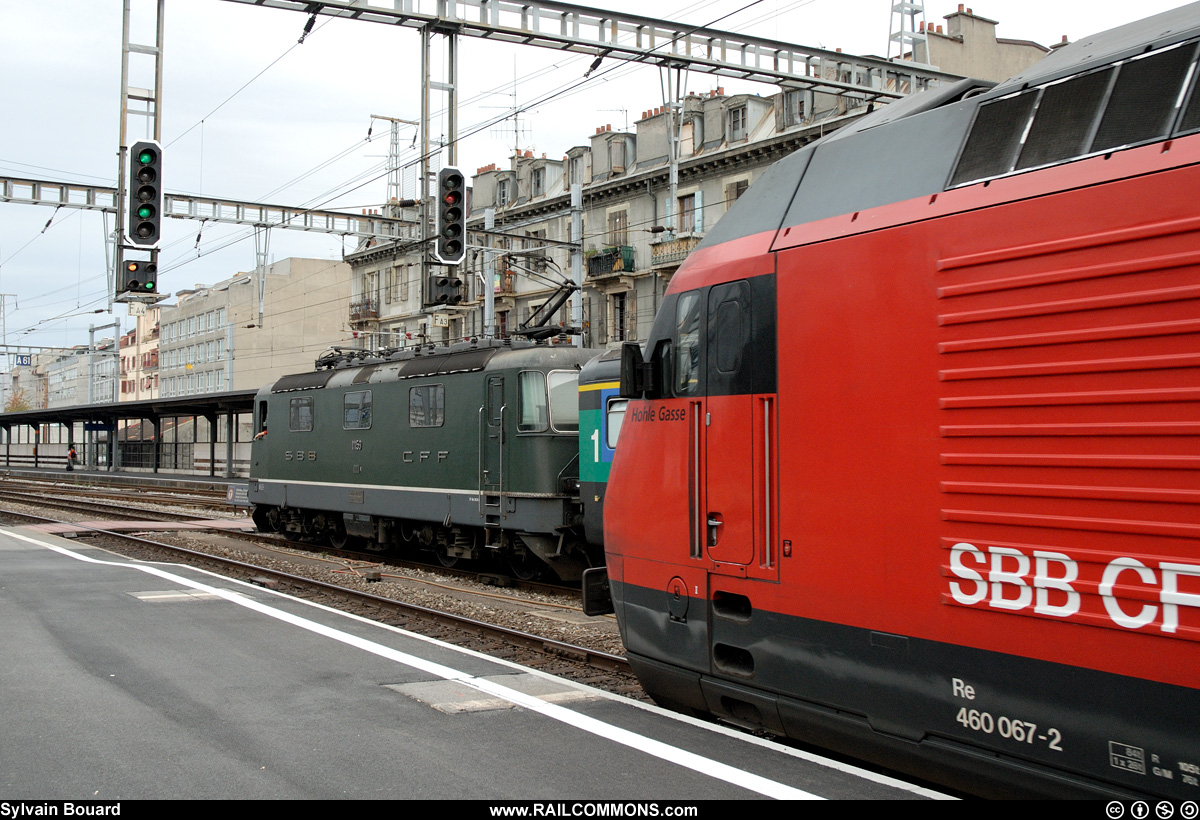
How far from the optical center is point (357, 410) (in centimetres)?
1848

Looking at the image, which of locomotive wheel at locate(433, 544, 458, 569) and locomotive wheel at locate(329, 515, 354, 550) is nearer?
locomotive wheel at locate(433, 544, 458, 569)

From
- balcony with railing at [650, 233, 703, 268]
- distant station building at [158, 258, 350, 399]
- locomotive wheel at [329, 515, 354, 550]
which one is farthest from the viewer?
distant station building at [158, 258, 350, 399]

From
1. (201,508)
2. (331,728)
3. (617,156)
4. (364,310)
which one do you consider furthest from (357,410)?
(364,310)

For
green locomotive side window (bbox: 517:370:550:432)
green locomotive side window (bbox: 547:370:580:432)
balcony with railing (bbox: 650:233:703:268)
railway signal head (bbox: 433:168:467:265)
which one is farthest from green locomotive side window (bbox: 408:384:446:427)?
balcony with railing (bbox: 650:233:703:268)

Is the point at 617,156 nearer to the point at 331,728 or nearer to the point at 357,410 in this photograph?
the point at 357,410

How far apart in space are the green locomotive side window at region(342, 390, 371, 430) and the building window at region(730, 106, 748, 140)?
21482 millimetres

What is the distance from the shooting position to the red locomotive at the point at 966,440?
3.94 metres

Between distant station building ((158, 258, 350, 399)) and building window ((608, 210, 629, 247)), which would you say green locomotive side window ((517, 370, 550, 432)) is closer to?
building window ((608, 210, 629, 247))

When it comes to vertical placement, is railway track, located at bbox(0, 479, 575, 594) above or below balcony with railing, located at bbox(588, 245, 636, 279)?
below

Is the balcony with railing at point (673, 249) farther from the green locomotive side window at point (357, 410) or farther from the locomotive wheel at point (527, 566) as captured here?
the locomotive wheel at point (527, 566)

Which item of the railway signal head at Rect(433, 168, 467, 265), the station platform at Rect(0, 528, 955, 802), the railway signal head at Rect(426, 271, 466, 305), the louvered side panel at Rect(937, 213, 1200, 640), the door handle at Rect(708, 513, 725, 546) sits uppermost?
the railway signal head at Rect(433, 168, 467, 265)

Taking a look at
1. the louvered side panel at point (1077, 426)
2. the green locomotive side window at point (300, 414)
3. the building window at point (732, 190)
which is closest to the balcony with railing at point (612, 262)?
the building window at point (732, 190)

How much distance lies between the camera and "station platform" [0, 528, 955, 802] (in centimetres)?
534

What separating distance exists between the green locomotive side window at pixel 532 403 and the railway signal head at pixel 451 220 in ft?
8.17
